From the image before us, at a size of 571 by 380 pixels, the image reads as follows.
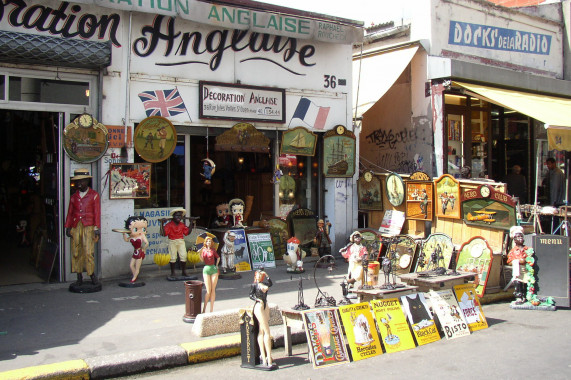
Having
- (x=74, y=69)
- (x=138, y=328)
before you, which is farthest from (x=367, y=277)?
(x=74, y=69)

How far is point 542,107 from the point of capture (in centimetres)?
1234

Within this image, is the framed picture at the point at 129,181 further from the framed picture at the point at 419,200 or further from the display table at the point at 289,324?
the framed picture at the point at 419,200

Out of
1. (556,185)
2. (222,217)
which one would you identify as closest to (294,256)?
(222,217)

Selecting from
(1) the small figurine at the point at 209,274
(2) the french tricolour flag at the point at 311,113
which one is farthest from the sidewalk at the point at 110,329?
(2) the french tricolour flag at the point at 311,113

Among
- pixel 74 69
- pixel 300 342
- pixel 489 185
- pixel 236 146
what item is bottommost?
pixel 300 342

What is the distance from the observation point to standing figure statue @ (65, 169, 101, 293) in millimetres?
8625

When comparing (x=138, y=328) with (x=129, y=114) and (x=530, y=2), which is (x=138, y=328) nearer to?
(x=129, y=114)

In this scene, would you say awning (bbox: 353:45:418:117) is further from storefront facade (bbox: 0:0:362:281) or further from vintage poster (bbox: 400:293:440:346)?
vintage poster (bbox: 400:293:440:346)

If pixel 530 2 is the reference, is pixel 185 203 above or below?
below

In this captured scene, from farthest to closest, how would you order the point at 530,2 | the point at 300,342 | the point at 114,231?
the point at 530,2 → the point at 114,231 → the point at 300,342

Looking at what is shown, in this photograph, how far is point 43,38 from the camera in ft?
27.8

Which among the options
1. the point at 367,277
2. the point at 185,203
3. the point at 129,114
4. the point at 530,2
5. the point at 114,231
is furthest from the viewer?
the point at 530,2

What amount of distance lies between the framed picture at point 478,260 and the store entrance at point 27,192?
7043 millimetres

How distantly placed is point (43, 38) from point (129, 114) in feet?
6.24
